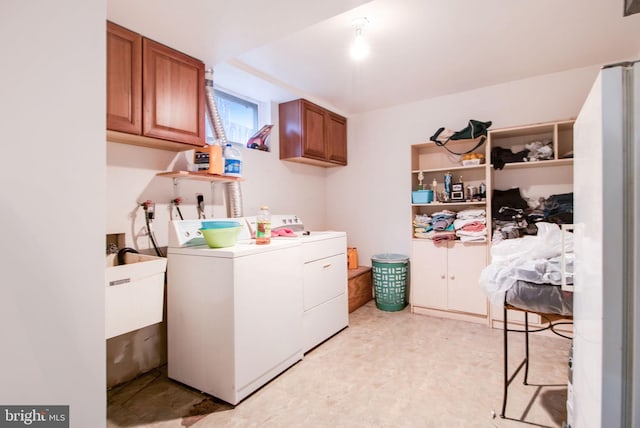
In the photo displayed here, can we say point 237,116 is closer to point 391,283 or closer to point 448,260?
point 391,283

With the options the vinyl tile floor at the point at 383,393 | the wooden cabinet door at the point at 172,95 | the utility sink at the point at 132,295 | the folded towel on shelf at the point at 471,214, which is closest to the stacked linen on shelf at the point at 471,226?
the folded towel on shelf at the point at 471,214

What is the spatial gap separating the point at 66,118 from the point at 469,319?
3.49 m

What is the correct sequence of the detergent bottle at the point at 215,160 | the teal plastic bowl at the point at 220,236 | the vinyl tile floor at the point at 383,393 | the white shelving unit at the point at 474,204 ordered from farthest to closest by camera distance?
the white shelving unit at the point at 474,204
the detergent bottle at the point at 215,160
the teal plastic bowl at the point at 220,236
the vinyl tile floor at the point at 383,393

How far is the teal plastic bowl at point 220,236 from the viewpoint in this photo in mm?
1938

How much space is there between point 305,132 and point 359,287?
6.47ft

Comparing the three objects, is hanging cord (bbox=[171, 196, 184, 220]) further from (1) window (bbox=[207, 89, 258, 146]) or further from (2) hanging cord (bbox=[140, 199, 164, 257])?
(1) window (bbox=[207, 89, 258, 146])

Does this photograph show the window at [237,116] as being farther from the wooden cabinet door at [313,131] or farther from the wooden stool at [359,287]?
the wooden stool at [359,287]

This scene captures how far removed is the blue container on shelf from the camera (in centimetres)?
332

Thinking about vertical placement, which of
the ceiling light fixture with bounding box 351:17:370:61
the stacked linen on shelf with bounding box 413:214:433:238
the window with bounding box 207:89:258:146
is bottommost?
the stacked linen on shelf with bounding box 413:214:433:238

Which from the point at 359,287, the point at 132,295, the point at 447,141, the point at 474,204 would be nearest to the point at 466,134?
the point at 447,141

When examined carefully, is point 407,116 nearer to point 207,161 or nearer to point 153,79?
point 207,161

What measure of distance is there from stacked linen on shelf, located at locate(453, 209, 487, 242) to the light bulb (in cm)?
192

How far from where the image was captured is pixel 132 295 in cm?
165

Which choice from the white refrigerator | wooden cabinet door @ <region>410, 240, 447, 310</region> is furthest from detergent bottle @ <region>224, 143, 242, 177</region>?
the white refrigerator
